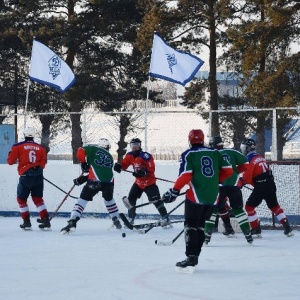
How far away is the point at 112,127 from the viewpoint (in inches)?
797

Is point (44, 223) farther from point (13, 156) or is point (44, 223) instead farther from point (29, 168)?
point (13, 156)

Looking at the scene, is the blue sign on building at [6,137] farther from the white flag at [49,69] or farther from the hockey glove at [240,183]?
the hockey glove at [240,183]

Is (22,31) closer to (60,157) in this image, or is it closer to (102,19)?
(102,19)

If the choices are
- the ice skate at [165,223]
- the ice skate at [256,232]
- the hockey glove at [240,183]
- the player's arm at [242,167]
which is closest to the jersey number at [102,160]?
the ice skate at [165,223]

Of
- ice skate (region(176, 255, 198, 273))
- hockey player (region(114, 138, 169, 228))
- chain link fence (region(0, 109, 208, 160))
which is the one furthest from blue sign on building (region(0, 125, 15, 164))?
ice skate (region(176, 255, 198, 273))

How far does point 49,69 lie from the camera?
1519cm

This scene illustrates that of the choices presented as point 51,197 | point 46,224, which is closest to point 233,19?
point 51,197

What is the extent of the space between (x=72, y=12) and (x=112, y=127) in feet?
21.6

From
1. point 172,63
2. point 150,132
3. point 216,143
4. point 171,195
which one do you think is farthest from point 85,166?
point 150,132

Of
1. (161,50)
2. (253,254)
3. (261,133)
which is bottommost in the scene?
(253,254)

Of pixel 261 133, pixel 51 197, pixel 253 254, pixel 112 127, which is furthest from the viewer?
pixel 112 127

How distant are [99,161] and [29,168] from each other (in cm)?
96

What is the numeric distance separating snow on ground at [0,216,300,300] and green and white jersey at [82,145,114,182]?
0.74m

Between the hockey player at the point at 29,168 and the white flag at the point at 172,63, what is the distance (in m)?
3.45
